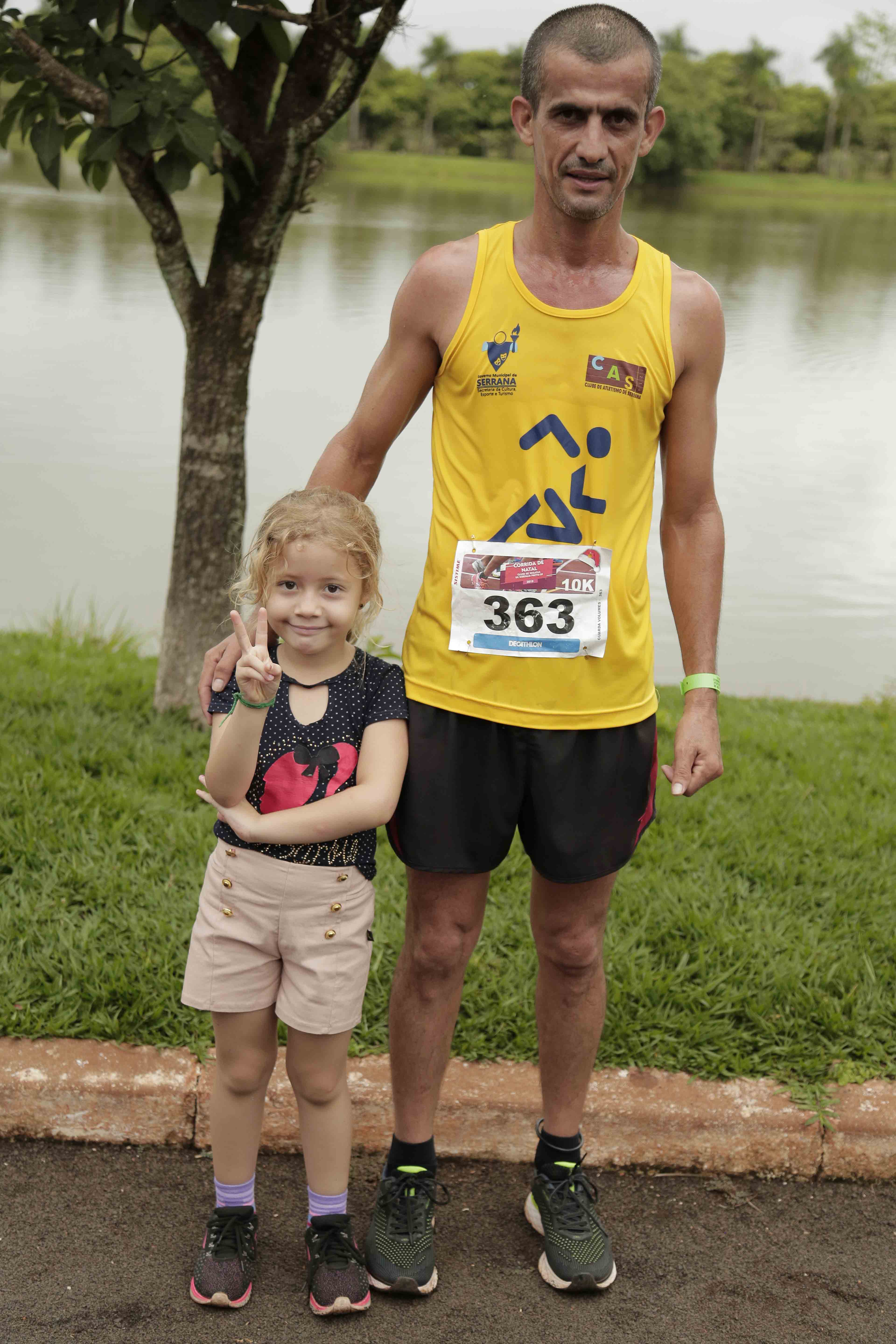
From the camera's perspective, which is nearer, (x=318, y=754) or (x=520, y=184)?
(x=318, y=754)

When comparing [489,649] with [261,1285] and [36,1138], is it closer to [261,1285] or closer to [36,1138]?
[261,1285]

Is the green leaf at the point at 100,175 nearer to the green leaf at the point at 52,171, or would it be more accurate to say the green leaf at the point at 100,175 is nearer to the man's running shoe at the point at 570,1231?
the green leaf at the point at 52,171

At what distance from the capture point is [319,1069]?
216cm

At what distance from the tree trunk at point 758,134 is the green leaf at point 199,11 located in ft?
232

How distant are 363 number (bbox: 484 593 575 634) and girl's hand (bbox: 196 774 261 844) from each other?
0.52 m

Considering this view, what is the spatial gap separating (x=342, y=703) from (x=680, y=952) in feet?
4.85

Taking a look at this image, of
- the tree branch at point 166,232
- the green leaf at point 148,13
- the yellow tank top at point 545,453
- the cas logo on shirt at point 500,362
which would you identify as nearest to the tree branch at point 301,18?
the green leaf at point 148,13

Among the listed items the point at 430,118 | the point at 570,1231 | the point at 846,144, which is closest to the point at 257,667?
the point at 570,1231

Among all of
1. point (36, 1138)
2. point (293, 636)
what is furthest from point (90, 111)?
point (36, 1138)

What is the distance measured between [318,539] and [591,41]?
914mm

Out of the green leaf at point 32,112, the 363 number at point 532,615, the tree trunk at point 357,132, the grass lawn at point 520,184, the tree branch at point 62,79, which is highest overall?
the tree trunk at point 357,132

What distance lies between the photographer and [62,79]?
3535mm

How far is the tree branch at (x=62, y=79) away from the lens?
351cm

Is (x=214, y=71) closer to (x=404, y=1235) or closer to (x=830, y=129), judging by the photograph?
(x=404, y=1235)
